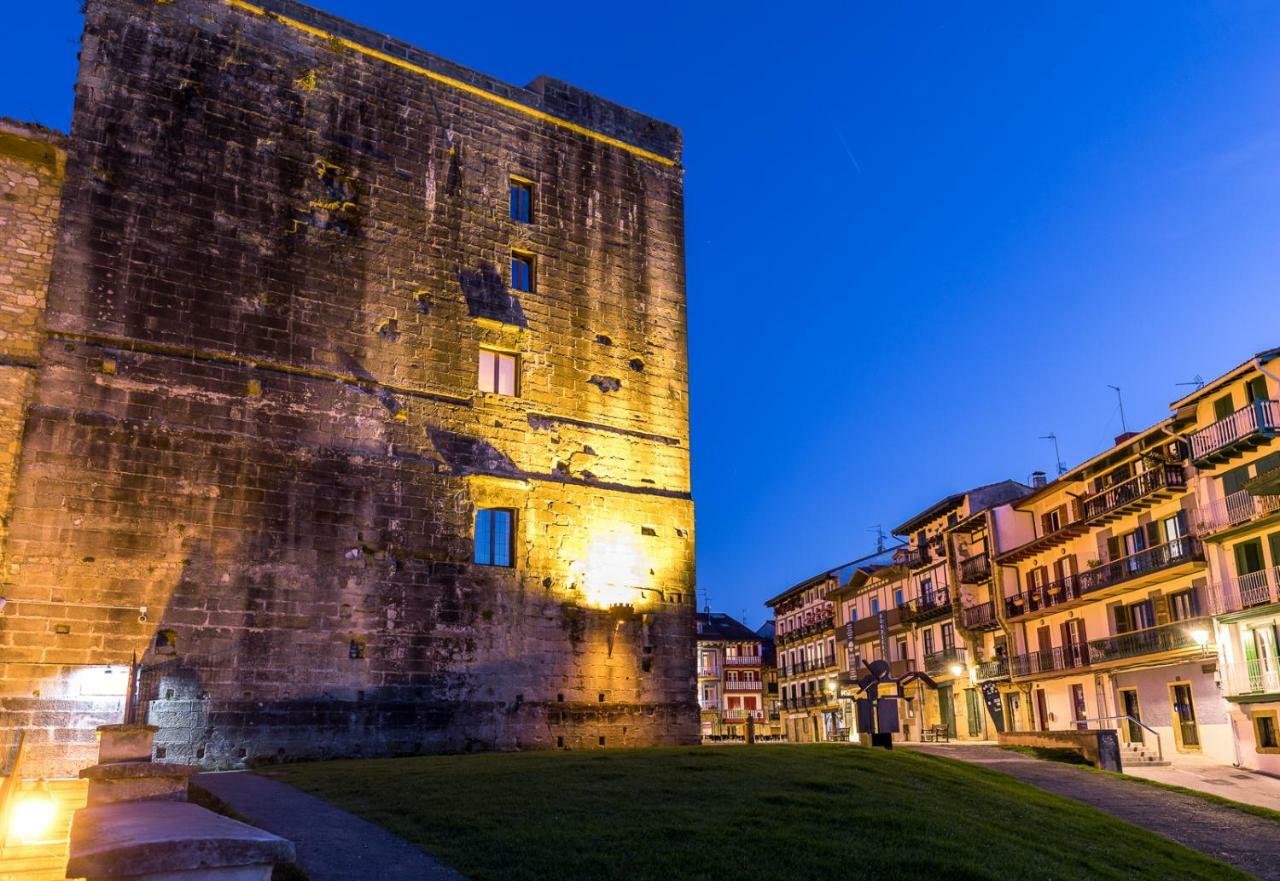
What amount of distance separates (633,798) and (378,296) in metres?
12.4

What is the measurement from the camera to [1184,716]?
28781 millimetres

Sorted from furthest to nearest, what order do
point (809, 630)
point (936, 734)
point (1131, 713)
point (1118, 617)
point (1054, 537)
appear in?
1. point (809, 630)
2. point (936, 734)
3. point (1054, 537)
4. point (1118, 617)
5. point (1131, 713)

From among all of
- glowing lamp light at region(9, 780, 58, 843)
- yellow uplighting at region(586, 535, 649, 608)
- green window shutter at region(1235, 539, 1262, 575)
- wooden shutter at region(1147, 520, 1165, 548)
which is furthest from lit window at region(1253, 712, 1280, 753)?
glowing lamp light at region(9, 780, 58, 843)

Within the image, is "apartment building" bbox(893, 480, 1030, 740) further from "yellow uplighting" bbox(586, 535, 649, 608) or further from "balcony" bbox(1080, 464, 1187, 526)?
"yellow uplighting" bbox(586, 535, 649, 608)

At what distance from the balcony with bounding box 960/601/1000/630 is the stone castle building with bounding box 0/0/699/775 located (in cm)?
2111

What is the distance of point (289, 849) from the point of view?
4.14 meters

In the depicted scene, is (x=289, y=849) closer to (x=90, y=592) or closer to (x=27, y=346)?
(x=90, y=592)

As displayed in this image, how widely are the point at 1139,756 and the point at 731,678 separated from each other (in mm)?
48388

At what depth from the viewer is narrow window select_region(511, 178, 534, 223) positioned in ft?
74.7

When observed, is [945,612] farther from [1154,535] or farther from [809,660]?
[809,660]

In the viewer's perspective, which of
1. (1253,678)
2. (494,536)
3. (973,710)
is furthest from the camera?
(973,710)

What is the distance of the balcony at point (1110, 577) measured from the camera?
28.4 m

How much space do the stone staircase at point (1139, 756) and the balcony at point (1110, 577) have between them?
15.4 ft

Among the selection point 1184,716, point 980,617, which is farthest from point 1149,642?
point 980,617
